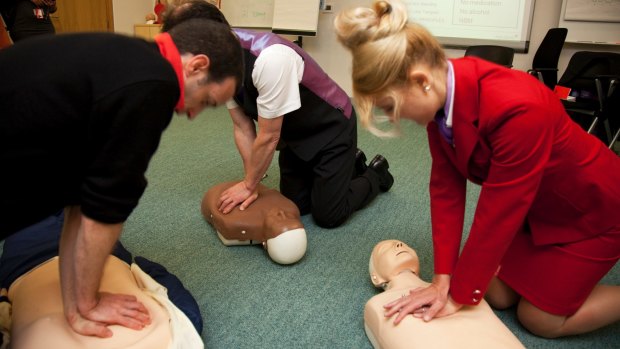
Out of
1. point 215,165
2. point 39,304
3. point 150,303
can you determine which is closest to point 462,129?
point 150,303

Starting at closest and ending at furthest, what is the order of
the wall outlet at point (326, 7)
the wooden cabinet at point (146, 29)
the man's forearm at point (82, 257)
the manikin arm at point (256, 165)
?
1. the man's forearm at point (82, 257)
2. the manikin arm at point (256, 165)
3. the wall outlet at point (326, 7)
4. the wooden cabinet at point (146, 29)

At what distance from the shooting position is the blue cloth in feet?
3.67

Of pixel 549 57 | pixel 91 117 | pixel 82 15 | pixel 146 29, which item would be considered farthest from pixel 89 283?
pixel 82 15

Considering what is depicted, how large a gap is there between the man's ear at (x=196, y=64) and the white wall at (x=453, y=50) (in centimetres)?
213

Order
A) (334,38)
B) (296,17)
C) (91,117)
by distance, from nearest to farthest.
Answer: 1. (91,117)
2. (334,38)
3. (296,17)

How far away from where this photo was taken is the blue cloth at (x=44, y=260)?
1.12 m

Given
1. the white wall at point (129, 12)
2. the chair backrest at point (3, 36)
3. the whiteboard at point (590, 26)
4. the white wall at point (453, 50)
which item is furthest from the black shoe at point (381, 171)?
the white wall at point (129, 12)

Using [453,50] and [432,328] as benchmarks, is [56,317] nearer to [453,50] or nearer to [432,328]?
[432,328]

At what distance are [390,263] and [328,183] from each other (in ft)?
1.78

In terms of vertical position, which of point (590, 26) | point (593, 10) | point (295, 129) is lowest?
point (295, 129)

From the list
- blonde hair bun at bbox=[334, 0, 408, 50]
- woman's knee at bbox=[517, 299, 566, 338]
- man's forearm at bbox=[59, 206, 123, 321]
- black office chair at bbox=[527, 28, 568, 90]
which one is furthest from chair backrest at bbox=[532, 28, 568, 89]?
man's forearm at bbox=[59, 206, 123, 321]

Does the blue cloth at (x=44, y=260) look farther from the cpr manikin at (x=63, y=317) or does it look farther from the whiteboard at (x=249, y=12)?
the whiteboard at (x=249, y=12)

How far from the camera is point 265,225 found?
1.48m

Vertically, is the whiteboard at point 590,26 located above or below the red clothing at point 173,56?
above
